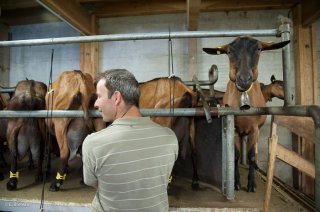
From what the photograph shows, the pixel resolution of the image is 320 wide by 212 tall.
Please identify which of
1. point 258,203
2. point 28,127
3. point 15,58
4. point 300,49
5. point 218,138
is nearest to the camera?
point 258,203

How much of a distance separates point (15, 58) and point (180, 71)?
364 centimetres

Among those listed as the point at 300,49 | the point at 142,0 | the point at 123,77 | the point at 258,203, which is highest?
the point at 142,0

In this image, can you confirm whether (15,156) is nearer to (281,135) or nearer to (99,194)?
(99,194)

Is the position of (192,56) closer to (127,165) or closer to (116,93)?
(116,93)

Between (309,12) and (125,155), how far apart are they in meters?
4.61

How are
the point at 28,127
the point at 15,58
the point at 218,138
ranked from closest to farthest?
the point at 218,138
the point at 28,127
the point at 15,58

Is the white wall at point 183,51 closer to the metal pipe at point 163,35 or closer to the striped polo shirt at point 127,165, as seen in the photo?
the metal pipe at point 163,35

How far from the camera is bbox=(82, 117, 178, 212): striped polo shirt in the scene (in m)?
1.08

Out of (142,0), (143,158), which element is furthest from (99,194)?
(142,0)

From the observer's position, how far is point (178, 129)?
2682mm

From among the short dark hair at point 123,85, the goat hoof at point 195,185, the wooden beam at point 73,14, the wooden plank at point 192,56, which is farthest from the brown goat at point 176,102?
the wooden plank at point 192,56

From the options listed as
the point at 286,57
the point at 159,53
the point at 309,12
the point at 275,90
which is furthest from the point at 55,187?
the point at 309,12

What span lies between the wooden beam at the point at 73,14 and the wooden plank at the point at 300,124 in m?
3.21

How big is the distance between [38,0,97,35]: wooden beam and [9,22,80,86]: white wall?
587 millimetres
